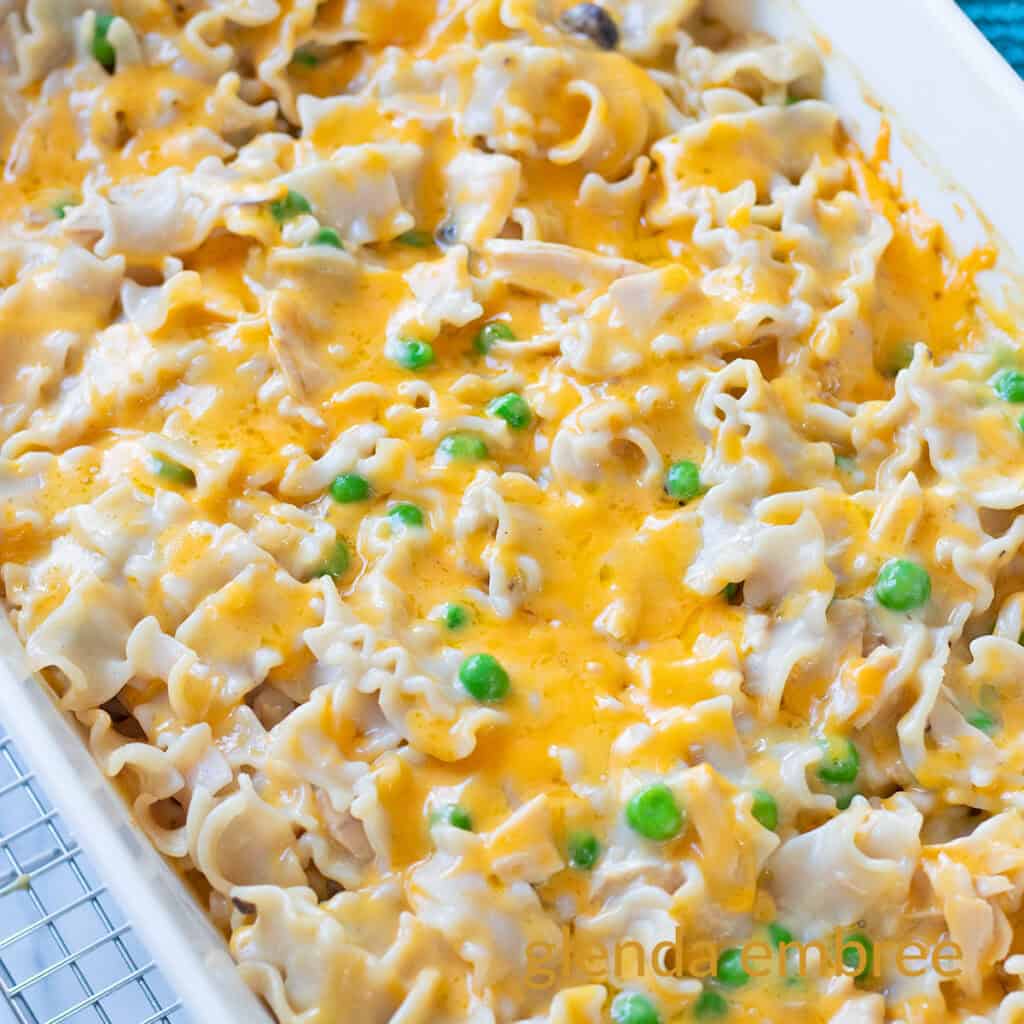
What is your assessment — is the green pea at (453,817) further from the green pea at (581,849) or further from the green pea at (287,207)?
the green pea at (287,207)

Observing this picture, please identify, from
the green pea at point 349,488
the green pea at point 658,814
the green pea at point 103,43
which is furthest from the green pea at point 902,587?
the green pea at point 103,43

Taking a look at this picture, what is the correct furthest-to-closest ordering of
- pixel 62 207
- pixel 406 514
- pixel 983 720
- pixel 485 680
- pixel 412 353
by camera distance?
1. pixel 62 207
2. pixel 412 353
3. pixel 406 514
4. pixel 983 720
5. pixel 485 680

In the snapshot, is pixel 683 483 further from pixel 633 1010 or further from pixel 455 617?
pixel 633 1010

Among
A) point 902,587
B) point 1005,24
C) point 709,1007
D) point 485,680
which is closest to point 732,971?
point 709,1007

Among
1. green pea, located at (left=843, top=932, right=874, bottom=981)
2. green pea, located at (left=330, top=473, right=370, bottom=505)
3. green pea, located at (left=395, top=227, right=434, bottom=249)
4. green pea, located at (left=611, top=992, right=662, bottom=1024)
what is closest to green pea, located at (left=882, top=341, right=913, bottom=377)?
green pea, located at (left=395, top=227, right=434, bottom=249)

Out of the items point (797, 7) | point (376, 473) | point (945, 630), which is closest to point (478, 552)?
point (376, 473)

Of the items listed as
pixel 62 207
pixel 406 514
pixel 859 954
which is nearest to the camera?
pixel 859 954
